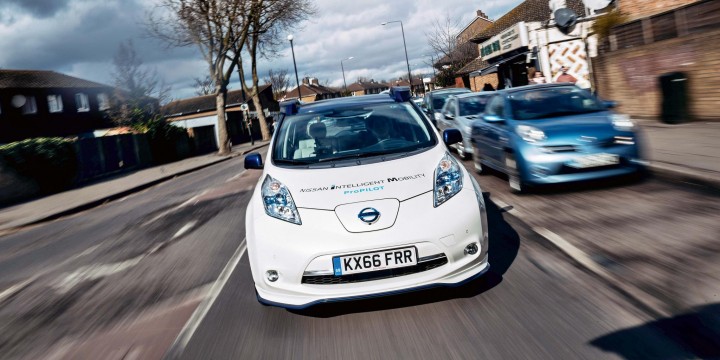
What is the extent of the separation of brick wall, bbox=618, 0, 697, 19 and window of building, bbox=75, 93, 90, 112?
44025mm

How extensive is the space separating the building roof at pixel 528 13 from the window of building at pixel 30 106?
35.4 meters

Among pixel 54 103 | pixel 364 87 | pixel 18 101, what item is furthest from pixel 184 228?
pixel 364 87

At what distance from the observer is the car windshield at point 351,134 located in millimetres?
4371

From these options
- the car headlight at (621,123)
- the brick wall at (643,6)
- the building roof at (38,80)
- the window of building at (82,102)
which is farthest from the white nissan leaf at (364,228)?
the window of building at (82,102)

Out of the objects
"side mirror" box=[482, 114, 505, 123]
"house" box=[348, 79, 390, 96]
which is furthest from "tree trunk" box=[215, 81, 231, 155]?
"house" box=[348, 79, 390, 96]

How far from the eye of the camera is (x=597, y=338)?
3014 millimetres

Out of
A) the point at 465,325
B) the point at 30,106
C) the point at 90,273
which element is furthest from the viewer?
the point at 30,106

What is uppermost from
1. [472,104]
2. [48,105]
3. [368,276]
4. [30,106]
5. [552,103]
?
[48,105]

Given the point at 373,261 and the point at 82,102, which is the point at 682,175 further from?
the point at 82,102

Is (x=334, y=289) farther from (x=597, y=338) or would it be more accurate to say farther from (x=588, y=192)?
(x=588, y=192)

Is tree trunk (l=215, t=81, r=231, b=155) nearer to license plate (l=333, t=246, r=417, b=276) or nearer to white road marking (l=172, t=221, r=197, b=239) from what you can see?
white road marking (l=172, t=221, r=197, b=239)

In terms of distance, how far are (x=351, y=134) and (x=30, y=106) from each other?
44670 mm

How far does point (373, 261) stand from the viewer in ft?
11.1

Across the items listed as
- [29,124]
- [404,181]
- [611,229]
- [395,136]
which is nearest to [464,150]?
[611,229]
